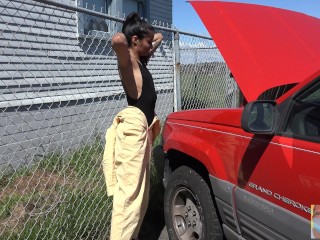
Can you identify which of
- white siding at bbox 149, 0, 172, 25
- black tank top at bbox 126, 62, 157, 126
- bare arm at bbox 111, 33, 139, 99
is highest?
white siding at bbox 149, 0, 172, 25

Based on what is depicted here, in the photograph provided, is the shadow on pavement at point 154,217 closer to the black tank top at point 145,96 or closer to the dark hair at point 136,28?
the black tank top at point 145,96

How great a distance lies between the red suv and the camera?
203 centimetres

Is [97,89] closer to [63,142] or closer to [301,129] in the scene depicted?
[63,142]

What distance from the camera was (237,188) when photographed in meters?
2.48

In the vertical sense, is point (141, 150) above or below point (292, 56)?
below

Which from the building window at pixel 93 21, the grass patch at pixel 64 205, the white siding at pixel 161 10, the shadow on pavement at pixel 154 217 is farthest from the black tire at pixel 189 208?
the white siding at pixel 161 10

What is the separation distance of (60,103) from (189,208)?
3115 millimetres

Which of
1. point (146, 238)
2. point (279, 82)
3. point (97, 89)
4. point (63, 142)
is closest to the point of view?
point (279, 82)

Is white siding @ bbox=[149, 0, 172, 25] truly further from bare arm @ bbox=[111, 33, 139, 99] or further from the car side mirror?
the car side mirror

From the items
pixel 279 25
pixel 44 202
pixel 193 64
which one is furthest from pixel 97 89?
pixel 279 25

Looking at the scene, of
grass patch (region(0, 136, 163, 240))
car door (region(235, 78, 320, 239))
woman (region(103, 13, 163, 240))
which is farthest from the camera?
grass patch (region(0, 136, 163, 240))

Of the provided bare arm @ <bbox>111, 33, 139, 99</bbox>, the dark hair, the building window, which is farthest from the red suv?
the building window

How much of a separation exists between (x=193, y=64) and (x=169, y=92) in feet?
4.61

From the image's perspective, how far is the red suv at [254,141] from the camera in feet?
6.64
